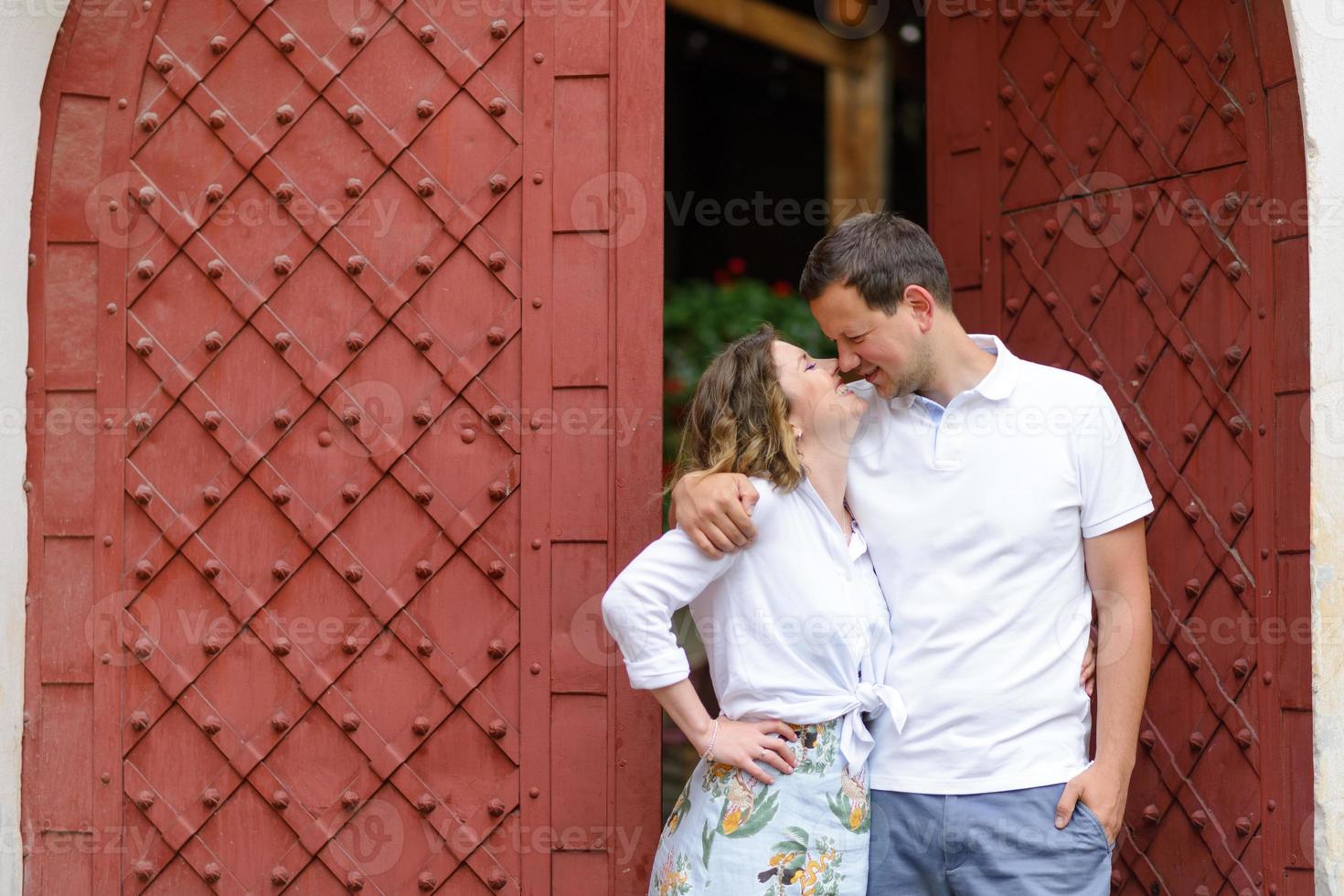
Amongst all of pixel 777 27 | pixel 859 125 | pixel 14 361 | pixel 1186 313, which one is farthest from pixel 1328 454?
pixel 859 125

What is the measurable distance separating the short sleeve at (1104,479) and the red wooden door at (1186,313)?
0.53 meters

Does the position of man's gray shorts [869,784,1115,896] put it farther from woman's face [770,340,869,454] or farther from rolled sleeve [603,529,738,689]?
woman's face [770,340,869,454]

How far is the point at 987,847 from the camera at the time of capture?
241 cm

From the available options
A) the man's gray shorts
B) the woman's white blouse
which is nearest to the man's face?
the woman's white blouse

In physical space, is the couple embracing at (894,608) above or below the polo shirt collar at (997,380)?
below

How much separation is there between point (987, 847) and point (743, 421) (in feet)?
2.96

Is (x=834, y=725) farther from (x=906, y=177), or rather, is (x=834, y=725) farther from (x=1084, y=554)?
(x=906, y=177)

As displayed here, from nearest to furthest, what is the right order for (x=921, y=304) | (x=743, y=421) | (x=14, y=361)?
(x=743, y=421) → (x=921, y=304) → (x=14, y=361)

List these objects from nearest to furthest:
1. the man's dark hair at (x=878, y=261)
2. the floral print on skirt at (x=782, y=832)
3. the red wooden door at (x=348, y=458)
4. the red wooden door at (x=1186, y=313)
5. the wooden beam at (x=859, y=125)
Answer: the floral print on skirt at (x=782, y=832) → the man's dark hair at (x=878, y=261) → the red wooden door at (x=1186, y=313) → the red wooden door at (x=348, y=458) → the wooden beam at (x=859, y=125)

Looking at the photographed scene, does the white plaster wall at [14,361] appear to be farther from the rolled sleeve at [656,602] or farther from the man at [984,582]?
the man at [984,582]

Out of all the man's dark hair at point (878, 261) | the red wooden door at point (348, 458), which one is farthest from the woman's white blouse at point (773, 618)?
the red wooden door at point (348, 458)

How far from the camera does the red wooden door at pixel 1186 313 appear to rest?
9.34 ft

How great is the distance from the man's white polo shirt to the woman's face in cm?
16

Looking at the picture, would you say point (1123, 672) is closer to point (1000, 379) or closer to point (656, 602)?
point (1000, 379)
